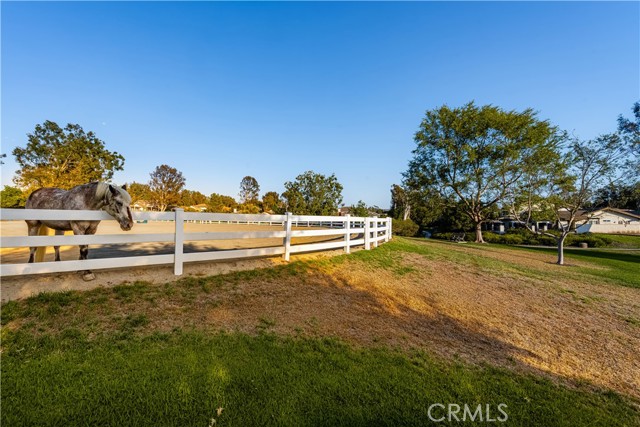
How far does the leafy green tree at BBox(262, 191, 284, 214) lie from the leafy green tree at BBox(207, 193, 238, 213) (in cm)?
698

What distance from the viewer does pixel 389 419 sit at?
7.76 feet

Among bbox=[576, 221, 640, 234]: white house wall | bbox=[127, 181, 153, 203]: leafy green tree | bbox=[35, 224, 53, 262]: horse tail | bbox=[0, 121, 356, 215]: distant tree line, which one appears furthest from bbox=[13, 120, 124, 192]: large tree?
bbox=[576, 221, 640, 234]: white house wall

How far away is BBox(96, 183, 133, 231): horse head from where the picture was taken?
488cm

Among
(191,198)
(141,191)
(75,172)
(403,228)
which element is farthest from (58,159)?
(403,228)

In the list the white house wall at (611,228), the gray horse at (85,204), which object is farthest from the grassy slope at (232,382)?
the white house wall at (611,228)

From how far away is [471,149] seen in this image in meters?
28.1

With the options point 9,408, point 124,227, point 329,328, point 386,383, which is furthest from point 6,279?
point 386,383

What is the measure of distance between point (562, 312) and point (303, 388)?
640cm

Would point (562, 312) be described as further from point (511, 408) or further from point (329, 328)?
point (329, 328)

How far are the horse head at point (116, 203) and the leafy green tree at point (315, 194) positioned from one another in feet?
133

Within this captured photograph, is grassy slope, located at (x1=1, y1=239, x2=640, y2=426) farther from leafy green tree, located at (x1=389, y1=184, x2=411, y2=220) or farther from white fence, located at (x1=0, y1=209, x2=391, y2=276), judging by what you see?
leafy green tree, located at (x1=389, y1=184, x2=411, y2=220)

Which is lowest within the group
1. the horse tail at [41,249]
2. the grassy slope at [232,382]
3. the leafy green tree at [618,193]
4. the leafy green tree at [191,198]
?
the grassy slope at [232,382]

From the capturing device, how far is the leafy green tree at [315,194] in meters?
46.1

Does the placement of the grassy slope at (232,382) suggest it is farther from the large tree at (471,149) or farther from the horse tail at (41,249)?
the large tree at (471,149)
